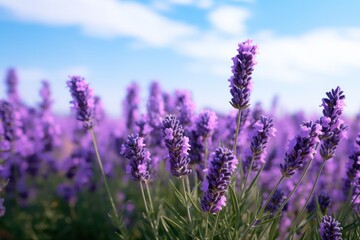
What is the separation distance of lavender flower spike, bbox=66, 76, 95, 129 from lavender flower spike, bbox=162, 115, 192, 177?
114 cm

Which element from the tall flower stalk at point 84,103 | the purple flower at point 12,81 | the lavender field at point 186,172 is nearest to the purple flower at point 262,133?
the lavender field at point 186,172

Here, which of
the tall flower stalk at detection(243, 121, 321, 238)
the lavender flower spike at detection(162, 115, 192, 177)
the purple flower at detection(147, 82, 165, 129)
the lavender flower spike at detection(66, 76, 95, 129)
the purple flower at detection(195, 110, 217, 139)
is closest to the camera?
the tall flower stalk at detection(243, 121, 321, 238)

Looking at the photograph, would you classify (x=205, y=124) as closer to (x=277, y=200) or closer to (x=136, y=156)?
(x=136, y=156)

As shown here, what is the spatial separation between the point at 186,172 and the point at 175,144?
0.79ft

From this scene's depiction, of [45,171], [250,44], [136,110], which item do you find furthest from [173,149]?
[45,171]

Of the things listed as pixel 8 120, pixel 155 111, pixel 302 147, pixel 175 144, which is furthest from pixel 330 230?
pixel 8 120

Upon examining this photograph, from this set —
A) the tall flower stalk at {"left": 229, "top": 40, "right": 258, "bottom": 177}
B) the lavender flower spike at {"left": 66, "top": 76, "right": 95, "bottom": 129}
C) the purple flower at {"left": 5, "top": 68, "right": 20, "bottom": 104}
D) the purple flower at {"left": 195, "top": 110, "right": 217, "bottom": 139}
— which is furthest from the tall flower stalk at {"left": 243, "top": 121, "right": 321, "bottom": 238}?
the purple flower at {"left": 5, "top": 68, "right": 20, "bottom": 104}

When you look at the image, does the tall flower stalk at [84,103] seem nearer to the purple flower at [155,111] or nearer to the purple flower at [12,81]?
the purple flower at [155,111]

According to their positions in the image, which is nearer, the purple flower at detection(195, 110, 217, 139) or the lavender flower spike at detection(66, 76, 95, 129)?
the purple flower at detection(195, 110, 217, 139)

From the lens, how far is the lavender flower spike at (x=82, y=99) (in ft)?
11.7

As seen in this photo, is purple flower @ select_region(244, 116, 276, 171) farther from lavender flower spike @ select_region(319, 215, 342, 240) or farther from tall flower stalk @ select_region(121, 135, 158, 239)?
tall flower stalk @ select_region(121, 135, 158, 239)

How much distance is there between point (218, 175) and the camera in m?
2.43

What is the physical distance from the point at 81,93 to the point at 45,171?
3.91 metres

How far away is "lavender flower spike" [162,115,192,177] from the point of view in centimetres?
271
